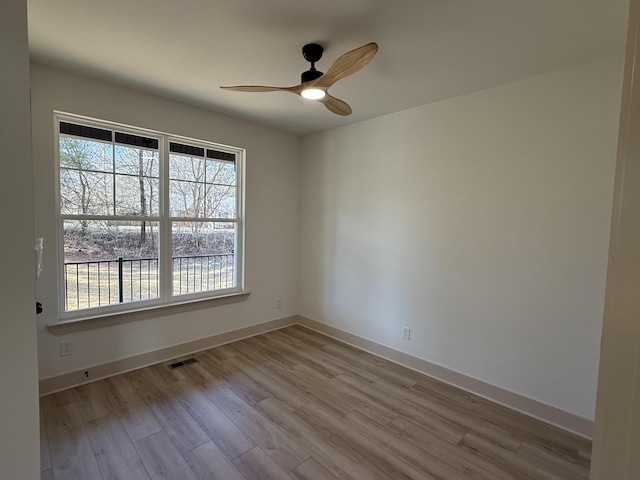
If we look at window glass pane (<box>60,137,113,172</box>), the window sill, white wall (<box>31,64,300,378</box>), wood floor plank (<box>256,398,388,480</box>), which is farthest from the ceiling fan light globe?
the window sill

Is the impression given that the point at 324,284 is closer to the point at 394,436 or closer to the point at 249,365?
the point at 249,365

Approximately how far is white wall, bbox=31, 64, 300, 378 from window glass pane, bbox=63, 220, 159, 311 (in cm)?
16

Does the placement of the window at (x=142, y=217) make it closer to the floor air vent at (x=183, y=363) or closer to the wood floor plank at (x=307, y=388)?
the floor air vent at (x=183, y=363)

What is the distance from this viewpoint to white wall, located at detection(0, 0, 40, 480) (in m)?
1.03

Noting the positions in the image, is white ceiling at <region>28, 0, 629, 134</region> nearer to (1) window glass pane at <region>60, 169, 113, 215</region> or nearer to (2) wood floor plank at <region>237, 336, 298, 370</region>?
(1) window glass pane at <region>60, 169, 113, 215</region>

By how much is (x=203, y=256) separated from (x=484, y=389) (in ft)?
10.2

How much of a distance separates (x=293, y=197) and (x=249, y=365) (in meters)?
2.21

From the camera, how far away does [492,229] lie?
2.51 m

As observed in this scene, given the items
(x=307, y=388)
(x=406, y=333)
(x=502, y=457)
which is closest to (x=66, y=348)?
(x=307, y=388)

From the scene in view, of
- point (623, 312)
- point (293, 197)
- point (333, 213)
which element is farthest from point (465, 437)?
point (293, 197)

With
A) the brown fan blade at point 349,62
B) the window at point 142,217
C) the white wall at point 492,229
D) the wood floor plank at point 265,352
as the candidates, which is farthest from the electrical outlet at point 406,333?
the brown fan blade at point 349,62

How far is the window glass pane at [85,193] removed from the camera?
249cm

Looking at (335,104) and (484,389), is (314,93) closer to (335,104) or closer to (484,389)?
(335,104)

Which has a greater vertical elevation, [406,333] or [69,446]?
[406,333]
